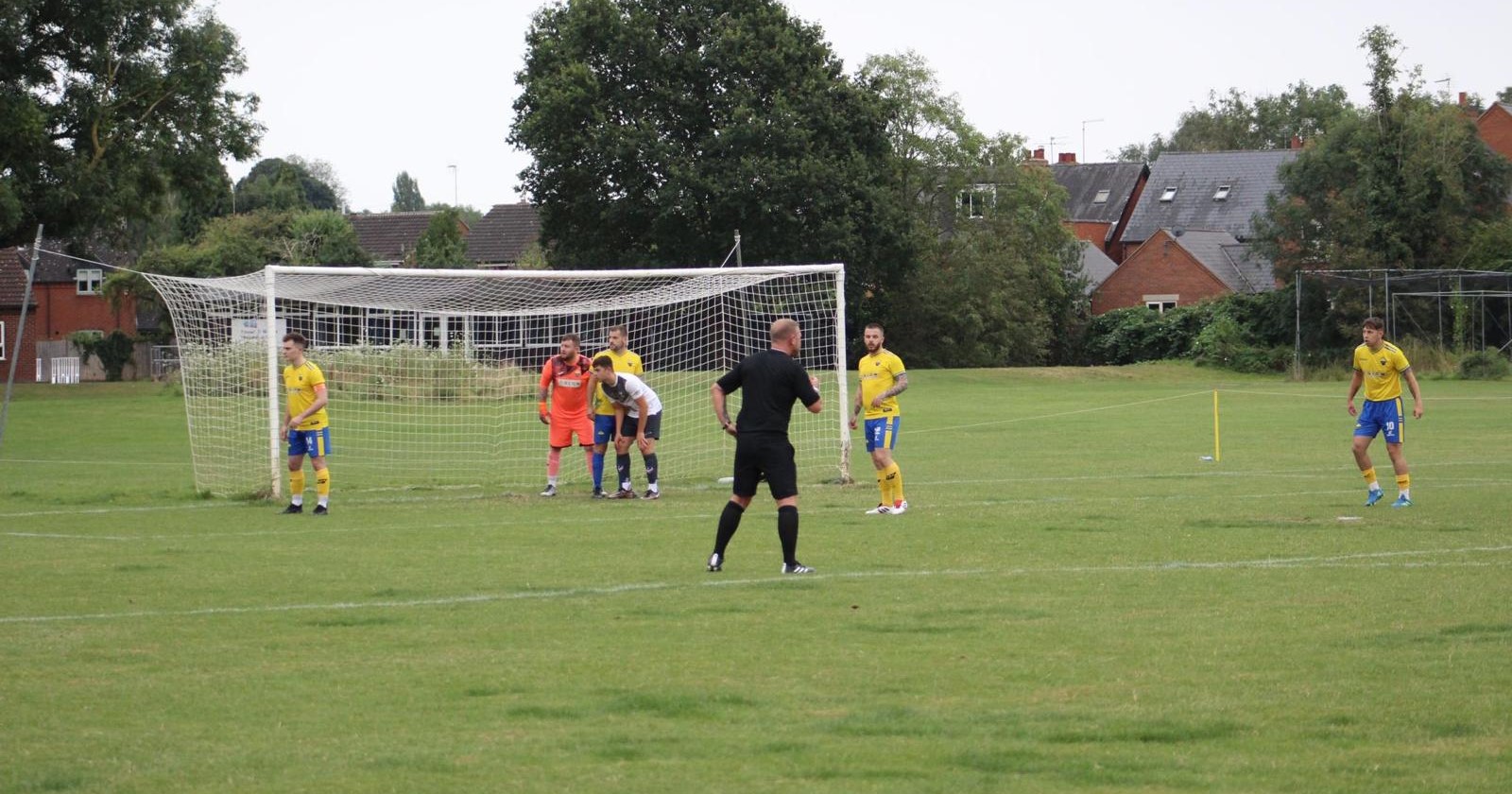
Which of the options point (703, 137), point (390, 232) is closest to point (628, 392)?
point (703, 137)

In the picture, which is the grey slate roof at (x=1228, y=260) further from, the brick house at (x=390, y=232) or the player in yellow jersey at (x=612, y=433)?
the player in yellow jersey at (x=612, y=433)

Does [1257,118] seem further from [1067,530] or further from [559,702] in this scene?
[559,702]

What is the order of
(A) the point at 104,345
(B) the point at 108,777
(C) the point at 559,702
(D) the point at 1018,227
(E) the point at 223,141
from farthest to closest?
1. (D) the point at 1018,227
2. (A) the point at 104,345
3. (E) the point at 223,141
4. (C) the point at 559,702
5. (B) the point at 108,777

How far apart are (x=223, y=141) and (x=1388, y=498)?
127 feet

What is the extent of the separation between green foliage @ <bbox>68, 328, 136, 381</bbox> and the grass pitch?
47.7 meters

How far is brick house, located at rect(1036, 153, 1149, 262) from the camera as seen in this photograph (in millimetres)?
93875

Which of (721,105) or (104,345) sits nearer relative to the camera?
(721,105)

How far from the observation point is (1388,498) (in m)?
17.1

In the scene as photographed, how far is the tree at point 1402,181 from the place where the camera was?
56344mm

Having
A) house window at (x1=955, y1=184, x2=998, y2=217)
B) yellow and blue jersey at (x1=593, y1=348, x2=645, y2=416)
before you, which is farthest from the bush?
yellow and blue jersey at (x1=593, y1=348, x2=645, y2=416)

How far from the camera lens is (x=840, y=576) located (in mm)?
11781

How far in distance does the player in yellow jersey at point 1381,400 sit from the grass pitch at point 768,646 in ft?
1.39

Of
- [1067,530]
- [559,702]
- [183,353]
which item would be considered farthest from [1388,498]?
[183,353]

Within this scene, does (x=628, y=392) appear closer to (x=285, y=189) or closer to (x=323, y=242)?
(x=323, y=242)
